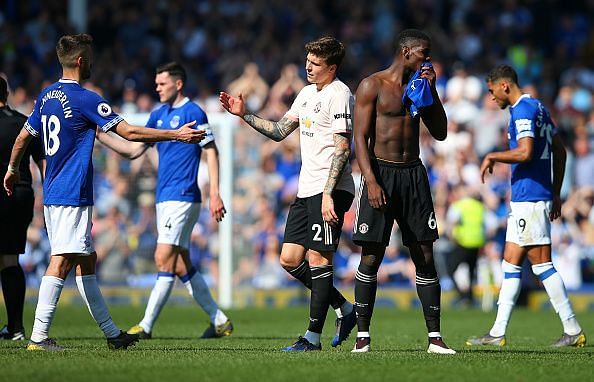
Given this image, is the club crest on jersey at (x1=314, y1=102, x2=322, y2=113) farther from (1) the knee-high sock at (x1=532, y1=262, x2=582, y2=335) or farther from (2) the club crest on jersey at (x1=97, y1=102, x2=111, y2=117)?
(1) the knee-high sock at (x1=532, y1=262, x2=582, y2=335)

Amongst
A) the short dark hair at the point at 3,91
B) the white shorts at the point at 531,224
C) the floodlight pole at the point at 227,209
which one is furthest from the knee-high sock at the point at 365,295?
the floodlight pole at the point at 227,209

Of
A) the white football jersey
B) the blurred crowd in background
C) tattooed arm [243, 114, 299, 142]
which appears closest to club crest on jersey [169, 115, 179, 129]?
tattooed arm [243, 114, 299, 142]

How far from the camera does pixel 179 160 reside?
12000 mm

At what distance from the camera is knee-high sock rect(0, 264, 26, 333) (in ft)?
37.0

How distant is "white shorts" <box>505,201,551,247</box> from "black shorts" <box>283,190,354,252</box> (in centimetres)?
235

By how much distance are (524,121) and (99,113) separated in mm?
4401

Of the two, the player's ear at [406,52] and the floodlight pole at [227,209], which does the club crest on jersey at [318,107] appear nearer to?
the player's ear at [406,52]

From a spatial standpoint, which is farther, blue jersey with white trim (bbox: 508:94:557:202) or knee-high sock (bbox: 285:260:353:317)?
blue jersey with white trim (bbox: 508:94:557:202)

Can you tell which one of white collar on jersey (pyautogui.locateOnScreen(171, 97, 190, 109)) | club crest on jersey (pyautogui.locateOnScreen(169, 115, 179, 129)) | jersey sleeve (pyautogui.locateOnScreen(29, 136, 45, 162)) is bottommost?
jersey sleeve (pyautogui.locateOnScreen(29, 136, 45, 162))

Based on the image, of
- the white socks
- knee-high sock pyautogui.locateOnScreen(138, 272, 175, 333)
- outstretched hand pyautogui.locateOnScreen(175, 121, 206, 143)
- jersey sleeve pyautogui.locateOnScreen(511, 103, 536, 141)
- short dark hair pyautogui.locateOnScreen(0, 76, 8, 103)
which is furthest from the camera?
knee-high sock pyautogui.locateOnScreen(138, 272, 175, 333)

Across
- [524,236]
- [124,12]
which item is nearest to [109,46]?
[124,12]

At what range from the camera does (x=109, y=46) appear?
2709 centimetres

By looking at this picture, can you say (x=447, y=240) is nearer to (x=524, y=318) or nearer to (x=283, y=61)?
(x=524, y=318)

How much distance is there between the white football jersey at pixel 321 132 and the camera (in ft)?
31.9
